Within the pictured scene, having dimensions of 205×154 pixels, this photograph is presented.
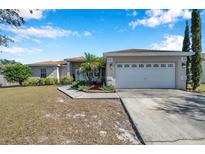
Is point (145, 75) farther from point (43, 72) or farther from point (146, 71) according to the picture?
point (43, 72)

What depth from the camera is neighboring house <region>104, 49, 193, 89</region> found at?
46.6 feet

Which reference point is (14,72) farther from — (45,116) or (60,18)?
(45,116)

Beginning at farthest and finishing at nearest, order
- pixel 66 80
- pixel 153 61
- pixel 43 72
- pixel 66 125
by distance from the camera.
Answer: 1. pixel 43 72
2. pixel 66 80
3. pixel 153 61
4. pixel 66 125

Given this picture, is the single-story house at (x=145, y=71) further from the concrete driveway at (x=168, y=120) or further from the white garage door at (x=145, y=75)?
the concrete driveway at (x=168, y=120)

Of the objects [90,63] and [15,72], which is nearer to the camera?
[90,63]

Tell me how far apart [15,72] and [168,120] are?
774 inches

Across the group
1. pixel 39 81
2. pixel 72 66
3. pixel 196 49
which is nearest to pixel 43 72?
pixel 39 81

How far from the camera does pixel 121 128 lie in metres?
5.89

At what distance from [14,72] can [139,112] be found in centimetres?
1841

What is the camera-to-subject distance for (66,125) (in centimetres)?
604

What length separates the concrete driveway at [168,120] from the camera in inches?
192

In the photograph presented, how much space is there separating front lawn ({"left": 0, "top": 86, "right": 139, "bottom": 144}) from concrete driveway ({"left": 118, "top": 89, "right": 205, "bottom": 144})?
0.48m
